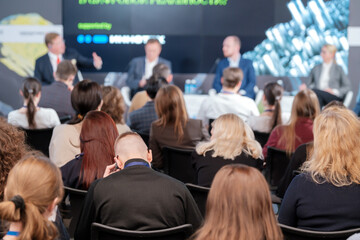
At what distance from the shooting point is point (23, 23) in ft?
31.3

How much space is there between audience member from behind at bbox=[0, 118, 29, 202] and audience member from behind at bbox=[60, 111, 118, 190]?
50 centimetres

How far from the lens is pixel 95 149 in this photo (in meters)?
3.49

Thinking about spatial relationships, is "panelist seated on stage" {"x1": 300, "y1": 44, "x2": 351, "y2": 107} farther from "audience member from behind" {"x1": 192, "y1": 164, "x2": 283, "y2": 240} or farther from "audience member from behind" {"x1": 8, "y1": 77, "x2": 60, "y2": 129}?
"audience member from behind" {"x1": 192, "y1": 164, "x2": 283, "y2": 240}

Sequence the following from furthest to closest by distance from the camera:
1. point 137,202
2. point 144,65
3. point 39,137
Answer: point 144,65 → point 39,137 → point 137,202

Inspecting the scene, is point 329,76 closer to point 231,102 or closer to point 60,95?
point 231,102

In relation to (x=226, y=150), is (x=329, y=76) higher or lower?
higher

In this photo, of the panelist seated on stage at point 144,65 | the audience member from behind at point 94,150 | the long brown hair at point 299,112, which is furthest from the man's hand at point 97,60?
the audience member from behind at point 94,150

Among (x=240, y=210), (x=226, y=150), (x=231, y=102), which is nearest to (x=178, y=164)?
(x=226, y=150)

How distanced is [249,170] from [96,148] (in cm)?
159

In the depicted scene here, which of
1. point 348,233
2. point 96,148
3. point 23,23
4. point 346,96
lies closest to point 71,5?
point 23,23

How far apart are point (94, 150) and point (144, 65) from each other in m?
5.77

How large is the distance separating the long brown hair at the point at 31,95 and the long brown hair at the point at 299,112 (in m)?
2.50

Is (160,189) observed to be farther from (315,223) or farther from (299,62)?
(299,62)

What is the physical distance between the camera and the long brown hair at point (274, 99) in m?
5.54
